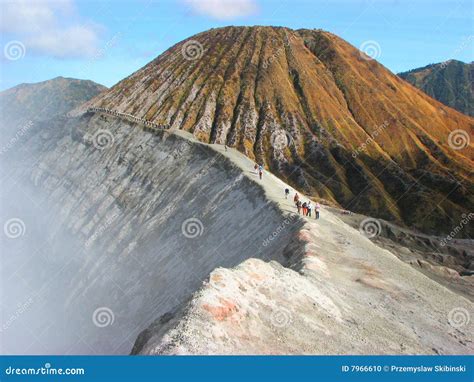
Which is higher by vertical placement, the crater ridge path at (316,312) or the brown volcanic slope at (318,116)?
the brown volcanic slope at (318,116)

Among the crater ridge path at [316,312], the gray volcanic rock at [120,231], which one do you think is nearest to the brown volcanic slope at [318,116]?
the gray volcanic rock at [120,231]

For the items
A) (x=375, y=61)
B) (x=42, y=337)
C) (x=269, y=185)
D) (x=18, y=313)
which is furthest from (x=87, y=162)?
(x=375, y=61)

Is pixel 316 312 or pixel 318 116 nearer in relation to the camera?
pixel 316 312

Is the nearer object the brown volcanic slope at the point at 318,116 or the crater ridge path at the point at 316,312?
the crater ridge path at the point at 316,312

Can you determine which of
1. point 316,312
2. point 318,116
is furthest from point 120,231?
point 318,116

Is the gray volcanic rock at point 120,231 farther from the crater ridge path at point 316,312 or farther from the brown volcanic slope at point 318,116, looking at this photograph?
the brown volcanic slope at point 318,116

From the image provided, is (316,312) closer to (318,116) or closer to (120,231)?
(120,231)

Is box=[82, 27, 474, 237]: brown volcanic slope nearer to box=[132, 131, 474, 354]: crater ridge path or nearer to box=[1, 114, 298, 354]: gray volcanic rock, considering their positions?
box=[1, 114, 298, 354]: gray volcanic rock

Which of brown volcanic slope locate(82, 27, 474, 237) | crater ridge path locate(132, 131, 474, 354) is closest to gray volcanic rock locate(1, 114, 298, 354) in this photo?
crater ridge path locate(132, 131, 474, 354)
